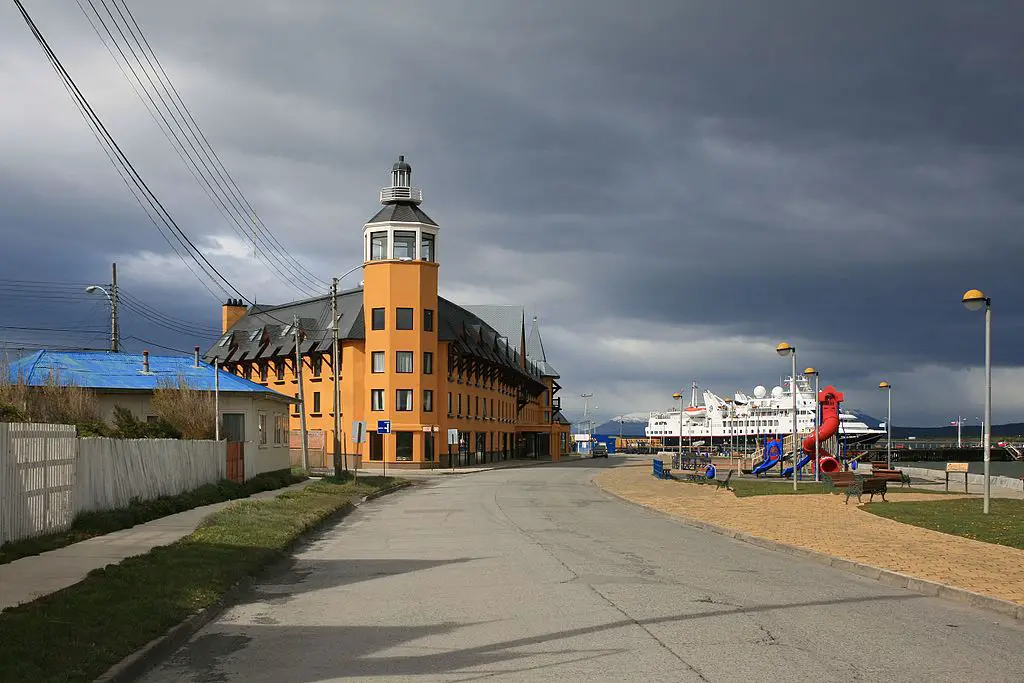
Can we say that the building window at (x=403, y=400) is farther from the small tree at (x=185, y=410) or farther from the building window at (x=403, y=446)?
the small tree at (x=185, y=410)

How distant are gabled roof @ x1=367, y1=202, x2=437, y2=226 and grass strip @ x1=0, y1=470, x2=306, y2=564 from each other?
38.8m

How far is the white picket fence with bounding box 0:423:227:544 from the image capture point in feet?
49.3

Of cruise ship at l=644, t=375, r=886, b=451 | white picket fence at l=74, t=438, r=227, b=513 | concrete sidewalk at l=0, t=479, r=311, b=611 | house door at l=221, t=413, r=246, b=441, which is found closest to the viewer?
concrete sidewalk at l=0, t=479, r=311, b=611

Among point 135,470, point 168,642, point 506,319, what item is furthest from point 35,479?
point 506,319

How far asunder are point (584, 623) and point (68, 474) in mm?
11712

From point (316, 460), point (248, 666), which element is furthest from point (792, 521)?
point (316, 460)

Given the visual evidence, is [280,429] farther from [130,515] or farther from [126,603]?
[126,603]

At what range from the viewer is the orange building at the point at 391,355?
71.2 metres

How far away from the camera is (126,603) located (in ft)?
33.4

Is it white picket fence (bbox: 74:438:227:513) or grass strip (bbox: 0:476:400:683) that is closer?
grass strip (bbox: 0:476:400:683)

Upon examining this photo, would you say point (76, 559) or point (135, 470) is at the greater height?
point (135, 470)

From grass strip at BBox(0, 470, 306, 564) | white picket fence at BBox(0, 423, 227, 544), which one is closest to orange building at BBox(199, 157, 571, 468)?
grass strip at BBox(0, 470, 306, 564)

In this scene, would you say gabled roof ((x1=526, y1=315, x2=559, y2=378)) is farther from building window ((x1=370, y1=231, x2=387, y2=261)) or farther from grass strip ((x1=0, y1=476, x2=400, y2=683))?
grass strip ((x1=0, y1=476, x2=400, y2=683))

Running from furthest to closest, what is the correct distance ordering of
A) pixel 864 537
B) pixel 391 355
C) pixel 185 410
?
pixel 391 355, pixel 185 410, pixel 864 537
